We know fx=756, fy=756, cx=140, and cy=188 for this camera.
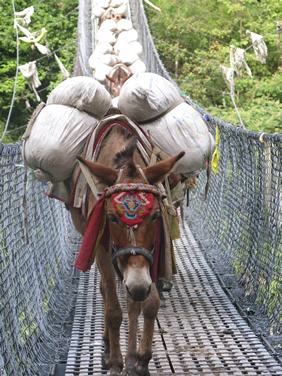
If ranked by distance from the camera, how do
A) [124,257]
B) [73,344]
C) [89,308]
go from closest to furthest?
[124,257] < [73,344] < [89,308]

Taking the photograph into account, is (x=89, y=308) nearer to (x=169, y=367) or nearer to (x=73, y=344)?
(x=73, y=344)

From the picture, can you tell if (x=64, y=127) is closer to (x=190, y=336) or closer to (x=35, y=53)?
(x=190, y=336)

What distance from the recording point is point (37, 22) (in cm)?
1969

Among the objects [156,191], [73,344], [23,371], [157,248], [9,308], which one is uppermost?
[156,191]

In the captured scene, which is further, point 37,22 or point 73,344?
point 37,22

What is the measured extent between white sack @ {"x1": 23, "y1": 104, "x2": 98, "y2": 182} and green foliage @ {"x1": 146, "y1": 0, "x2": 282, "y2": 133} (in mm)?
A: 10329

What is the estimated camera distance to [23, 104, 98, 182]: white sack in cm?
330

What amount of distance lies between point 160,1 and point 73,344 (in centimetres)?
1599

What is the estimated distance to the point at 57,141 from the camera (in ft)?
10.8

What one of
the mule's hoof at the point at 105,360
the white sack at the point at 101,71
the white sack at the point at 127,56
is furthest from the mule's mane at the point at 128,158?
the white sack at the point at 127,56

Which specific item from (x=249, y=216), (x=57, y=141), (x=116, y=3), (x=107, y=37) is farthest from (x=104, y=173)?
(x=116, y=3)

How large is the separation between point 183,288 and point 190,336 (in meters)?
0.95

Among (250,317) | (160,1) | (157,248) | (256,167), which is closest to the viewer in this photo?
(157,248)

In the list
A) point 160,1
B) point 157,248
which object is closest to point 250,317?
point 157,248
